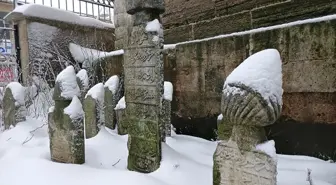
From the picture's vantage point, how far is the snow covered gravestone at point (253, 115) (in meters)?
1.58

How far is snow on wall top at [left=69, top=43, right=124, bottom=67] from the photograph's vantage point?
249 inches

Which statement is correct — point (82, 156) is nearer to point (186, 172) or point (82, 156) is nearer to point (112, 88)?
point (186, 172)

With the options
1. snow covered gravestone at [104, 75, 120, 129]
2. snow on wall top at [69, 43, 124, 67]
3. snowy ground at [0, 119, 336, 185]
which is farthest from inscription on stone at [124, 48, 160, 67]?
snow on wall top at [69, 43, 124, 67]

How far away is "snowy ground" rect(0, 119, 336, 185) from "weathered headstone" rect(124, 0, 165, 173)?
0.58 feet

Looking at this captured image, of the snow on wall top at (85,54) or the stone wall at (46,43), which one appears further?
the snow on wall top at (85,54)

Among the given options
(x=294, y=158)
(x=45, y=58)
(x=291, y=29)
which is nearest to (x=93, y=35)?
(x=45, y=58)

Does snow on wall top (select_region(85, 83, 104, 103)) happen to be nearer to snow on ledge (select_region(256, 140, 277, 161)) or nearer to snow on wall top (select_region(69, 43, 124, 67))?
snow on wall top (select_region(69, 43, 124, 67))

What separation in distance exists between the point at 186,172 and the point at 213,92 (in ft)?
6.36

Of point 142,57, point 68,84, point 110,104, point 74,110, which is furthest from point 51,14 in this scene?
point 142,57

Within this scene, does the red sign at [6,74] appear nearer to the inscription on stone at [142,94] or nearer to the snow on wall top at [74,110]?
the snow on wall top at [74,110]

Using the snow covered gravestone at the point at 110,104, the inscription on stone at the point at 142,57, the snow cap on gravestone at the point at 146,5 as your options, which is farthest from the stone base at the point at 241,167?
the snow covered gravestone at the point at 110,104

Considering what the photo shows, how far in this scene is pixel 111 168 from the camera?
2.73 meters

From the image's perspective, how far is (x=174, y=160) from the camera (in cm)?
263

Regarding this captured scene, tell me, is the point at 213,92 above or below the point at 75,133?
above
